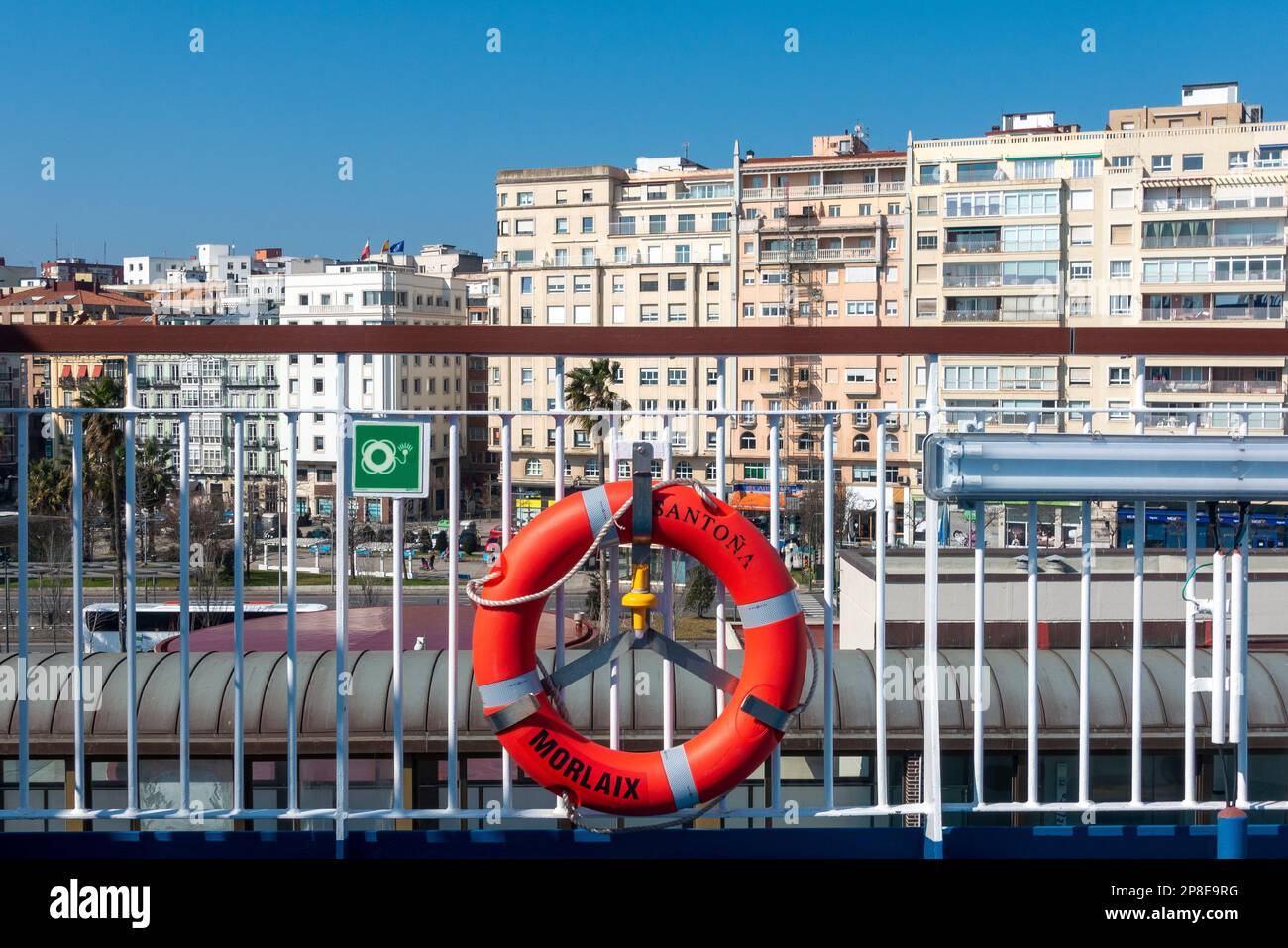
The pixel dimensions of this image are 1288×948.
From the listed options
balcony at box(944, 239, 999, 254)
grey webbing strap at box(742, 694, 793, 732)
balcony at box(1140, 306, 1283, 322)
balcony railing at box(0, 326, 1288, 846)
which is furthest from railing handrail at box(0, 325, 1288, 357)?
balcony at box(944, 239, 999, 254)

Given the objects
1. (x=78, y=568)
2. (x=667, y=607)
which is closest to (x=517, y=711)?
(x=667, y=607)

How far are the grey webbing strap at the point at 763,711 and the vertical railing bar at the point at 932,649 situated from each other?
1.32 feet

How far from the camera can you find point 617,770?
10.0ft

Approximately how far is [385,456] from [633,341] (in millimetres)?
675

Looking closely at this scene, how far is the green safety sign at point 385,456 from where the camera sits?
3.16 meters

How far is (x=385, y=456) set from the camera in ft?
10.4

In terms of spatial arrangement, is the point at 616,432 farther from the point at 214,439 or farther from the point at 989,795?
the point at 214,439

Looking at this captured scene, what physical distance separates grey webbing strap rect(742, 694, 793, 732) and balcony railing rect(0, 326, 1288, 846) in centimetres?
20

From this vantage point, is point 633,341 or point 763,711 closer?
point 763,711

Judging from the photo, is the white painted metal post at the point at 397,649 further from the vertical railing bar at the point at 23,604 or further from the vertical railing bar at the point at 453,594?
the vertical railing bar at the point at 23,604

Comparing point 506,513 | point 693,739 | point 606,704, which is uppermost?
point 506,513

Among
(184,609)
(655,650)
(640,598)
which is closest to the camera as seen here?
(640,598)

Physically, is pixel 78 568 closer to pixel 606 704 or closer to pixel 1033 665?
pixel 606 704
